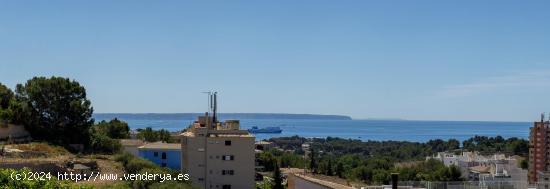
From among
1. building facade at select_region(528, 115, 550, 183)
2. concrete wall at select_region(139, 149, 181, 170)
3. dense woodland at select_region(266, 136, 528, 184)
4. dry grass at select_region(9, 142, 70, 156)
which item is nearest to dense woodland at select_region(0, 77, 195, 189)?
dry grass at select_region(9, 142, 70, 156)

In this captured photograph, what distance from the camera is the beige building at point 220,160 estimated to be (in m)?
25.0

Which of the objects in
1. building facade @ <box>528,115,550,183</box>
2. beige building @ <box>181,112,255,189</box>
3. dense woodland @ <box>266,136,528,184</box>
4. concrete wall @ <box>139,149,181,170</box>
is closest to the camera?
beige building @ <box>181,112,255,189</box>

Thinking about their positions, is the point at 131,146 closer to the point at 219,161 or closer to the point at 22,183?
the point at 219,161

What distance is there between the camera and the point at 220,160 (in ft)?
82.4

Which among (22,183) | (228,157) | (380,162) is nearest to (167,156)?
(228,157)

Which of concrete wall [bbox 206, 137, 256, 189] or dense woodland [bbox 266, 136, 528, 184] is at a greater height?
concrete wall [bbox 206, 137, 256, 189]

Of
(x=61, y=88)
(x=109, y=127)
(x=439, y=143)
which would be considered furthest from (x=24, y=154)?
(x=439, y=143)

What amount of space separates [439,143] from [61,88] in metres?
74.0

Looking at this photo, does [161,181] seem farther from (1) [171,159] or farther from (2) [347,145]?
(2) [347,145]

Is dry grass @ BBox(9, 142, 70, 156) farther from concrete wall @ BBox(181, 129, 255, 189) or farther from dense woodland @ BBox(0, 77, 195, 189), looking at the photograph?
concrete wall @ BBox(181, 129, 255, 189)

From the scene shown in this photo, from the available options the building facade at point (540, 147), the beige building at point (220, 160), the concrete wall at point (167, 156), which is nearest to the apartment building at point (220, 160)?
the beige building at point (220, 160)

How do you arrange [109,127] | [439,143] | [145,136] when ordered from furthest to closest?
[439,143] < [145,136] < [109,127]

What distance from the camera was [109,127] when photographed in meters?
36.9

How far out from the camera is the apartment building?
984 inches
